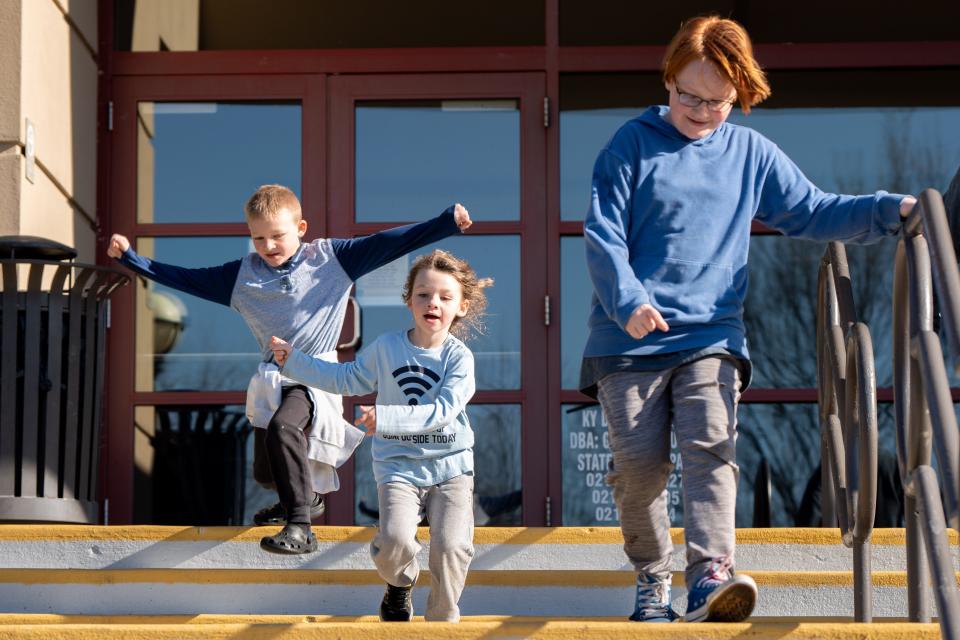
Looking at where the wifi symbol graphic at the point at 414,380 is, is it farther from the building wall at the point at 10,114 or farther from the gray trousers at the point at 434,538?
the building wall at the point at 10,114

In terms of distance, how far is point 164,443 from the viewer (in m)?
7.40

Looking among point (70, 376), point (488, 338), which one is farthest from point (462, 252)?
point (70, 376)

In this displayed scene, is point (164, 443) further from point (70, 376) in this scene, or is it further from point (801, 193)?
point (801, 193)

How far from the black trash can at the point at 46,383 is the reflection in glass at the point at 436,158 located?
181 cm

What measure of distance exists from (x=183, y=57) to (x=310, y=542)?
130 inches

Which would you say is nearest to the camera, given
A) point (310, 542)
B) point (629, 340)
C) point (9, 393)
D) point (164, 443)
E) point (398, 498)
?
point (629, 340)

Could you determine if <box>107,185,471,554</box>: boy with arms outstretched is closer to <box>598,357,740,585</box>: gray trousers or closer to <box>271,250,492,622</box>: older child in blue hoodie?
<box>271,250,492,622</box>: older child in blue hoodie

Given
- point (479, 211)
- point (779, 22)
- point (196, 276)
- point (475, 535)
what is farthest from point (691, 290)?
point (779, 22)

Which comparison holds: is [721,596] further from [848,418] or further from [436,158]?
[436,158]

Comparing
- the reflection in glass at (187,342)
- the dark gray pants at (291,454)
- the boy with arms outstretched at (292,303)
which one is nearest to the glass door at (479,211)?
the reflection in glass at (187,342)

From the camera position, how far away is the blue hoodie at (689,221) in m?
4.18

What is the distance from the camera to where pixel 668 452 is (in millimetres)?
4234

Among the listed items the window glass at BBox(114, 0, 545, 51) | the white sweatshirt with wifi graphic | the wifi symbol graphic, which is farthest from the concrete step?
the window glass at BBox(114, 0, 545, 51)

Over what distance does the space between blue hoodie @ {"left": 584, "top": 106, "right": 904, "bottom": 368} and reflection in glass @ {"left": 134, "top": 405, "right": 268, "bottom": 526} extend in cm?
342
